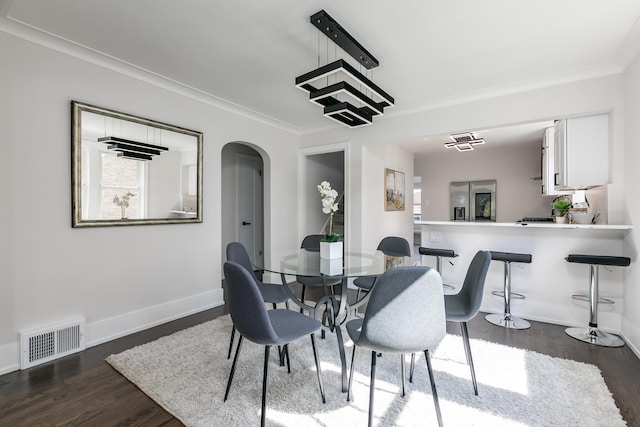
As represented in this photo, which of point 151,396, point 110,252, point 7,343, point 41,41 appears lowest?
point 151,396

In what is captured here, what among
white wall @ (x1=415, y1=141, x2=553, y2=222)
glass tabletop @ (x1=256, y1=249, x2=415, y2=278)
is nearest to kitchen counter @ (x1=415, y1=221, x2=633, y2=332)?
glass tabletop @ (x1=256, y1=249, x2=415, y2=278)

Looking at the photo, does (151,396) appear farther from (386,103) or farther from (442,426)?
(386,103)

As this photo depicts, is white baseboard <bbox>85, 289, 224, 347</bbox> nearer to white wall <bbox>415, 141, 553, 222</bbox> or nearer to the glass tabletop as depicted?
the glass tabletop

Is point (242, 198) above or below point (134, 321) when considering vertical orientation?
above

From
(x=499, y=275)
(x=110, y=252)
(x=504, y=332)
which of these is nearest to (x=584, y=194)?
(x=499, y=275)

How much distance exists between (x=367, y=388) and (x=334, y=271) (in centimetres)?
80

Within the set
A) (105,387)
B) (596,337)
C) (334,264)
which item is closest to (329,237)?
(334,264)

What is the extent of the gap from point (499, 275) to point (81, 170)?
4.42 m

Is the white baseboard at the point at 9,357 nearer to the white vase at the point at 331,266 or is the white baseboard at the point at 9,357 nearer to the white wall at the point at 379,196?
the white vase at the point at 331,266

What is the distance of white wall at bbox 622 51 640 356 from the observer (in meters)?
2.52

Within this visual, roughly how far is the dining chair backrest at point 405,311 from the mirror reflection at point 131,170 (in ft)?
8.48

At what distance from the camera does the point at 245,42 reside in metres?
2.44

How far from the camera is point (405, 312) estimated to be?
4.91ft

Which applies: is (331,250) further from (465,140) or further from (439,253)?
(465,140)
